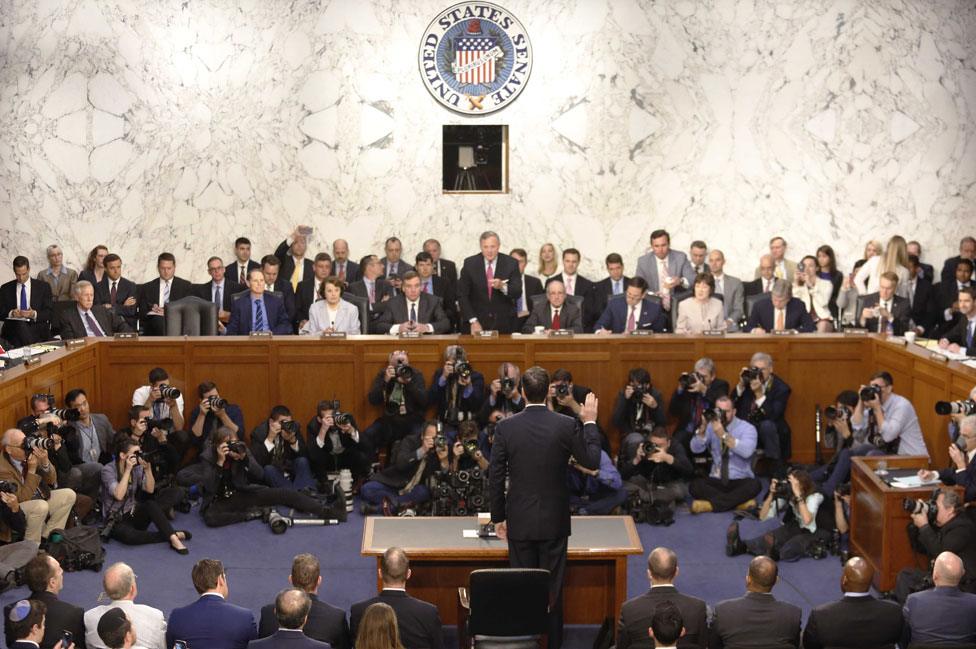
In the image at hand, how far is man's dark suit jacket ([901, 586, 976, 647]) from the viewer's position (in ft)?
22.7

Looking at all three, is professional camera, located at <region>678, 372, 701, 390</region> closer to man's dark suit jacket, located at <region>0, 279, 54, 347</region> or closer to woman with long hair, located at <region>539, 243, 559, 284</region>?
woman with long hair, located at <region>539, 243, 559, 284</region>

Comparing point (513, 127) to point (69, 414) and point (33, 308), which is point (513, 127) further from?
point (69, 414)

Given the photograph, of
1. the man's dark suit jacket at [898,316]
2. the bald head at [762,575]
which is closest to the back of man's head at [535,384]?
the bald head at [762,575]

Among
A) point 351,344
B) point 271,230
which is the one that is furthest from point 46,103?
point 351,344

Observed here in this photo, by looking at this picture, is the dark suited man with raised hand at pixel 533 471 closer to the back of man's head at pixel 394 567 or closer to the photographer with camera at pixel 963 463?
the back of man's head at pixel 394 567

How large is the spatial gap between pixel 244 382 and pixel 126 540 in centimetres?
228

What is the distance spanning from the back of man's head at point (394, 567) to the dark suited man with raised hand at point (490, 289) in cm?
679

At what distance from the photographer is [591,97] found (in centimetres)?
1614

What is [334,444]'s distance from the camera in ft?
36.0

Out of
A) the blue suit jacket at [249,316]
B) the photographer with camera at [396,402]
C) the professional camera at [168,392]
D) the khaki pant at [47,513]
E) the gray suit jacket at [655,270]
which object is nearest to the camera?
the khaki pant at [47,513]

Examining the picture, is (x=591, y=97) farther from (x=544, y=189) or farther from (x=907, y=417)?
(x=907, y=417)

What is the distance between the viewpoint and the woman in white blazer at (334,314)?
12.5 m

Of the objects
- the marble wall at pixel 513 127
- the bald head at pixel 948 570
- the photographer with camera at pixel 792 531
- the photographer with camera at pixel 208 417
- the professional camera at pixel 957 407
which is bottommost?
the photographer with camera at pixel 792 531

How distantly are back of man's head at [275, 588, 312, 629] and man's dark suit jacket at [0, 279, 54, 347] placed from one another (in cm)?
861
